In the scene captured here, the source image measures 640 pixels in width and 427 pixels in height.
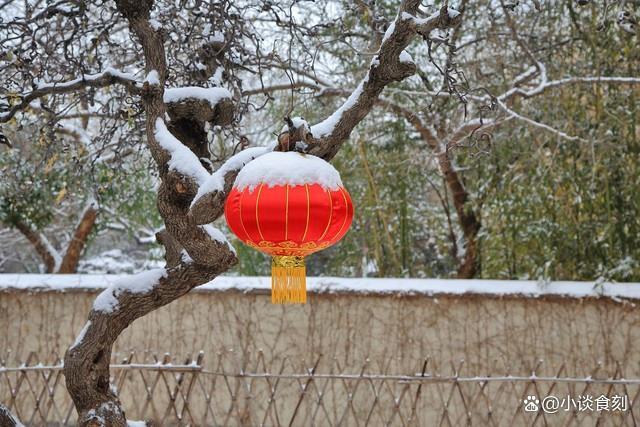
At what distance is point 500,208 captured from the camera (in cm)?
567

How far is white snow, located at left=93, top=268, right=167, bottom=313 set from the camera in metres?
2.95

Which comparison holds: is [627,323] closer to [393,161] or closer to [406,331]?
[406,331]

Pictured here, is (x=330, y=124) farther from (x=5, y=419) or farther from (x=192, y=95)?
(x=5, y=419)

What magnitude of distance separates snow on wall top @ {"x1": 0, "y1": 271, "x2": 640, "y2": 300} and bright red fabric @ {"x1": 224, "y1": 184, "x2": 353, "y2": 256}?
3.00 m

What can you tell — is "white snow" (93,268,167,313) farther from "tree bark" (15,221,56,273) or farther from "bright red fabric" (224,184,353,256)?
"tree bark" (15,221,56,273)

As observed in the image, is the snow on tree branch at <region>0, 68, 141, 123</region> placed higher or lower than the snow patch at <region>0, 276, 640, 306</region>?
higher

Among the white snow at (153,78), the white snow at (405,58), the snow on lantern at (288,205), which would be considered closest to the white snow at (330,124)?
the white snow at (405,58)

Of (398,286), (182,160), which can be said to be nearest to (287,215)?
(182,160)

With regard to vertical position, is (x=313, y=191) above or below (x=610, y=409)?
above

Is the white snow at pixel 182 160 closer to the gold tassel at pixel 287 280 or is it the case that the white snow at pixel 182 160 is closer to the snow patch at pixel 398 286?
the gold tassel at pixel 287 280

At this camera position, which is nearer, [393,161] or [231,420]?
[231,420]

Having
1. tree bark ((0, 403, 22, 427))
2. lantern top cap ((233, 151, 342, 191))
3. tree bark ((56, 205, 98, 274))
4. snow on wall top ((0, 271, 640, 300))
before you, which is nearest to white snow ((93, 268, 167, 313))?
tree bark ((0, 403, 22, 427))

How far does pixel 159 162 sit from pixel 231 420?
3344 mm

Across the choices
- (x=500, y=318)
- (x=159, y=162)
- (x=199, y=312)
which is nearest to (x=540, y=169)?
(x=500, y=318)
